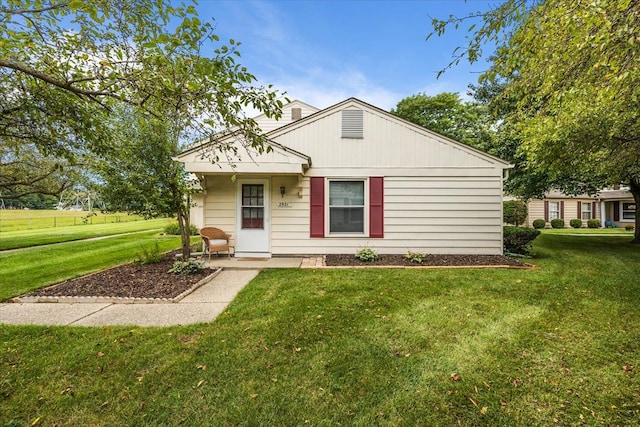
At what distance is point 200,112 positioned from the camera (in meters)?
2.80

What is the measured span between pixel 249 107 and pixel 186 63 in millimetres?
661

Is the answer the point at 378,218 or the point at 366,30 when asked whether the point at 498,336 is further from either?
the point at 366,30

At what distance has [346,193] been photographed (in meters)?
7.99

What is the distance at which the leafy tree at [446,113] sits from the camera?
65.9ft

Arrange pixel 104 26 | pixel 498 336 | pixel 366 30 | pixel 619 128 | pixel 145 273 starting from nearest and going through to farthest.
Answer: pixel 104 26 < pixel 498 336 < pixel 619 128 < pixel 145 273 < pixel 366 30

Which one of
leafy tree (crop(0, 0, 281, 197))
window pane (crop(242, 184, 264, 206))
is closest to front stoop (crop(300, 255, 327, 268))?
window pane (crop(242, 184, 264, 206))

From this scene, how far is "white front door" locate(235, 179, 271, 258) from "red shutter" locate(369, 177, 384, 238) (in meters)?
2.93

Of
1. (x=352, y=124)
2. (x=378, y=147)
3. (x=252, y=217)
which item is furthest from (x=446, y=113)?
(x=252, y=217)

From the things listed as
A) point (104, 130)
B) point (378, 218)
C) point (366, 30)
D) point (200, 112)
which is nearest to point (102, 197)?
point (104, 130)

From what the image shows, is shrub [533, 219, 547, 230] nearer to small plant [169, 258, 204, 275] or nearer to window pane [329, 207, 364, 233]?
window pane [329, 207, 364, 233]

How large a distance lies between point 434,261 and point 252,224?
5.03 meters

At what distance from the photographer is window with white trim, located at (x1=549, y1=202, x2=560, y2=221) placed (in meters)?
21.8

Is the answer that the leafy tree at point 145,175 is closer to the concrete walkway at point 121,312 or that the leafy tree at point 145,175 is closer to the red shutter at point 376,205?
the concrete walkway at point 121,312

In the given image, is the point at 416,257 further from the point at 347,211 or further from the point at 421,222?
the point at 347,211
